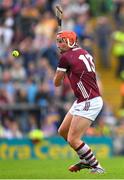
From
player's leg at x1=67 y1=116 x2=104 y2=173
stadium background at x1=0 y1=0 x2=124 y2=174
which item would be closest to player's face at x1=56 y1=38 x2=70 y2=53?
player's leg at x1=67 y1=116 x2=104 y2=173

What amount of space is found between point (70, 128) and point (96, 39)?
12162 mm

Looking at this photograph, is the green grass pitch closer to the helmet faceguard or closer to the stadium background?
the helmet faceguard

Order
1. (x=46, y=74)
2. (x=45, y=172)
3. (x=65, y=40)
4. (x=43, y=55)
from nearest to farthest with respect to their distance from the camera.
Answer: (x=65, y=40) → (x=45, y=172) → (x=46, y=74) → (x=43, y=55)

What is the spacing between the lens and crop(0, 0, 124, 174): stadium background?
68.9 ft

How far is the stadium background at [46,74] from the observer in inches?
827

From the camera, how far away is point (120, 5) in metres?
26.0

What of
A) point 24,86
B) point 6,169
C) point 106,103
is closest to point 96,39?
point 106,103

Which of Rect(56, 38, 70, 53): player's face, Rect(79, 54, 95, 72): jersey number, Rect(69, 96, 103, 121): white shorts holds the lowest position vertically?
Rect(69, 96, 103, 121): white shorts

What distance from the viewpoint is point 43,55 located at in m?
23.2

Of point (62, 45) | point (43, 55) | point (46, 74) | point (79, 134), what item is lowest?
point (46, 74)

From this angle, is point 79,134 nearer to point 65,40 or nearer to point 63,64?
point 63,64

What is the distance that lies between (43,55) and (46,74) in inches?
34.5

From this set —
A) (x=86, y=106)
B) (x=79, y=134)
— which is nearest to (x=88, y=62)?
(x=86, y=106)

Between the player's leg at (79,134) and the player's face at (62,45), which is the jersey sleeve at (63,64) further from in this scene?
the player's leg at (79,134)
